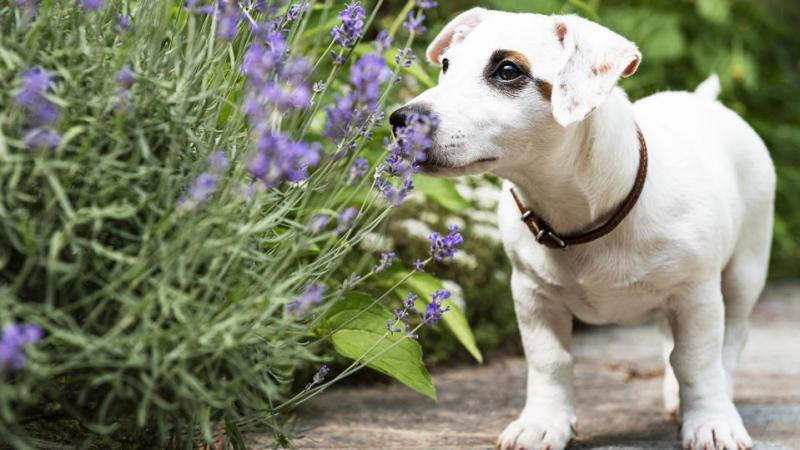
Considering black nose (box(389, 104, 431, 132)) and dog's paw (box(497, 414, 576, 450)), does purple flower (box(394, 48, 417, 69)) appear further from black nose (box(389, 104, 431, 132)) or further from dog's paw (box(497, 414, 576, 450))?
dog's paw (box(497, 414, 576, 450))

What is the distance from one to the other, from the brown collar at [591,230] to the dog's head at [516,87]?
0.81 ft

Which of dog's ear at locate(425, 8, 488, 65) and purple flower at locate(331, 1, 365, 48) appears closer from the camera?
purple flower at locate(331, 1, 365, 48)

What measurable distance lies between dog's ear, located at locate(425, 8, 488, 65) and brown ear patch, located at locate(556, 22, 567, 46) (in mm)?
262

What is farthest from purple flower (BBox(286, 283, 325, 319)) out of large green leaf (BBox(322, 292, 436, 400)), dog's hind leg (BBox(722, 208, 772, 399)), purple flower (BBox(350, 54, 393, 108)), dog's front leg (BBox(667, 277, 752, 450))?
dog's hind leg (BBox(722, 208, 772, 399))

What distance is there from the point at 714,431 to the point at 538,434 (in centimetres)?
42

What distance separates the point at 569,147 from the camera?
97.3 inches

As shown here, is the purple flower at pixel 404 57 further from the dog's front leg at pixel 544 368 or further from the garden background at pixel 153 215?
the dog's front leg at pixel 544 368

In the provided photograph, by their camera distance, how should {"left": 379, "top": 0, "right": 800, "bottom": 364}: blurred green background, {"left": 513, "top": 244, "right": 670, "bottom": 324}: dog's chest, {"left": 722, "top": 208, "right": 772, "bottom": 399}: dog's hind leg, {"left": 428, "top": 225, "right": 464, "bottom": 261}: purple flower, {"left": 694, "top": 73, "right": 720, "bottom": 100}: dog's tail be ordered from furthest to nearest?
{"left": 379, "top": 0, "right": 800, "bottom": 364}: blurred green background < {"left": 694, "top": 73, "right": 720, "bottom": 100}: dog's tail < {"left": 722, "top": 208, "right": 772, "bottom": 399}: dog's hind leg < {"left": 513, "top": 244, "right": 670, "bottom": 324}: dog's chest < {"left": 428, "top": 225, "right": 464, "bottom": 261}: purple flower

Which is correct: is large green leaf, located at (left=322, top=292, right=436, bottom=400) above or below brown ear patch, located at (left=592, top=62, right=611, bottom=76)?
below

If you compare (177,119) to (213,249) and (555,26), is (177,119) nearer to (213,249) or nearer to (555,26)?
(213,249)

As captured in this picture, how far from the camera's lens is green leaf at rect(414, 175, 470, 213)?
2.97 metres

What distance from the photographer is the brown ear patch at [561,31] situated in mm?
2459

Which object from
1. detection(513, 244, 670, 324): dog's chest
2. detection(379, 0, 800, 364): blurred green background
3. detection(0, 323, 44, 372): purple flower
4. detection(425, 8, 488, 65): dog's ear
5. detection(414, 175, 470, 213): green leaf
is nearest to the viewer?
detection(0, 323, 44, 372): purple flower

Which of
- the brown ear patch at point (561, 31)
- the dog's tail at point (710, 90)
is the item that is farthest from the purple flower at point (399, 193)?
the dog's tail at point (710, 90)
